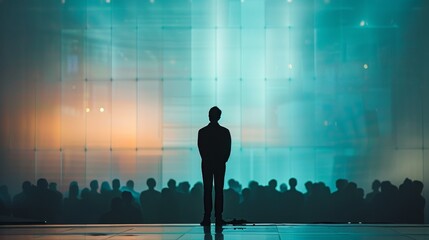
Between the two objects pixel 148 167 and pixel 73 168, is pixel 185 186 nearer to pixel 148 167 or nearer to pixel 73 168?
pixel 148 167

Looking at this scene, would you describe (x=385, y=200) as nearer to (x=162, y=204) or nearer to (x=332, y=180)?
(x=332, y=180)

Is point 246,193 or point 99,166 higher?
point 99,166

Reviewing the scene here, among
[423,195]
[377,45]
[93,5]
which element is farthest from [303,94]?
[93,5]

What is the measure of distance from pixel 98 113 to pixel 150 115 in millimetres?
1031

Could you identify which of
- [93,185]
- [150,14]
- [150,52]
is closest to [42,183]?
[93,185]

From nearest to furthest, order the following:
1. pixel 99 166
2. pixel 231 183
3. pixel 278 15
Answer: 1. pixel 231 183
2. pixel 278 15
3. pixel 99 166

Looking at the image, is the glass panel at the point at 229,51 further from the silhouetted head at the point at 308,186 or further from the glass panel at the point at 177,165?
the silhouetted head at the point at 308,186

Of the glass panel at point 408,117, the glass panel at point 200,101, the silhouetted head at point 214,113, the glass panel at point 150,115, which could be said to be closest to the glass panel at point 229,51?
the glass panel at point 200,101

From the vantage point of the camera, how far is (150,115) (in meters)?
14.6

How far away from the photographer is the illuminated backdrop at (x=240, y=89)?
46.9 ft

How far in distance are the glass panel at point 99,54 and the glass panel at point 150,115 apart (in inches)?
31.7

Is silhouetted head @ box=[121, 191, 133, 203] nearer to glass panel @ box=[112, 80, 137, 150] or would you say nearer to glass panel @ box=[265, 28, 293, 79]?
glass panel @ box=[112, 80, 137, 150]

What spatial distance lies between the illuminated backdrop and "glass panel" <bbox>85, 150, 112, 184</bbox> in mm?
21

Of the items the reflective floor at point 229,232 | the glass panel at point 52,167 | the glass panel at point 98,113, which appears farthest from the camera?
the glass panel at point 52,167
